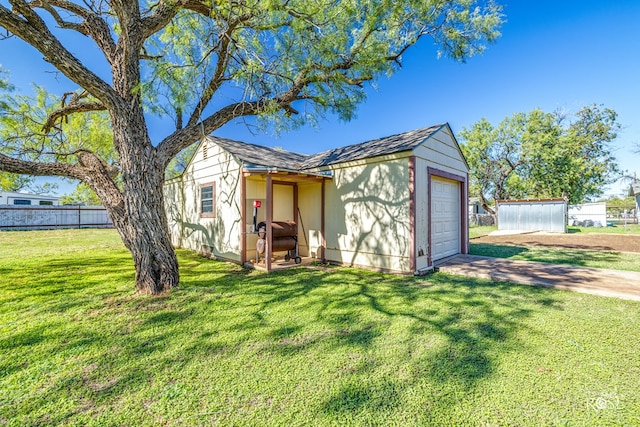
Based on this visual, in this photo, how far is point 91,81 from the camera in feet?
13.5

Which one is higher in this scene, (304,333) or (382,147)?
(382,147)

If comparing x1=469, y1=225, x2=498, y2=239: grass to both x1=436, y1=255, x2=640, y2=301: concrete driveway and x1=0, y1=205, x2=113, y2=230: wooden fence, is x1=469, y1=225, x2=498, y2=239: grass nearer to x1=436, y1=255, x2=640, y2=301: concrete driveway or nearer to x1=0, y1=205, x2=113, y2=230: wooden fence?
x1=436, y1=255, x2=640, y2=301: concrete driveway

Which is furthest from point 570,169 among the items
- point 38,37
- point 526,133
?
point 38,37

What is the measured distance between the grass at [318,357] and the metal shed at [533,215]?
49.7ft

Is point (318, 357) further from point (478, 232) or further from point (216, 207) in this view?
point (478, 232)

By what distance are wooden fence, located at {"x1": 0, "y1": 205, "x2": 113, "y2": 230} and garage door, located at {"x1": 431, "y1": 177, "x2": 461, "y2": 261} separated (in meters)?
21.1

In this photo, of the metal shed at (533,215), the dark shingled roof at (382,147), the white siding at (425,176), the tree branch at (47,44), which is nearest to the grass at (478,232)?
the metal shed at (533,215)

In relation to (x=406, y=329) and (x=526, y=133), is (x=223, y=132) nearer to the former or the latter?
(x=406, y=329)

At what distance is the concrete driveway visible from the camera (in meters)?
4.28

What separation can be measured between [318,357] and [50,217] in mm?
21417

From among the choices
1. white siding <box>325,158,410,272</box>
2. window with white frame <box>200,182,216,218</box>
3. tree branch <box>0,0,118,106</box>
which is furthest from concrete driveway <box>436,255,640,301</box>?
tree branch <box>0,0,118,106</box>

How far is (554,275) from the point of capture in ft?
17.1

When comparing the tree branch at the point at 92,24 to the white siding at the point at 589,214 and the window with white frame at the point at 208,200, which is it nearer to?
the window with white frame at the point at 208,200

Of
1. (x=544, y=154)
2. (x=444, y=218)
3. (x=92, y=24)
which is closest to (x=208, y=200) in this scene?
(x=92, y=24)
